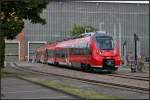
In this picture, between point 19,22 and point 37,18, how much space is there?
169 cm

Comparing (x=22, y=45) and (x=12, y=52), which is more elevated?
A: (x=22, y=45)

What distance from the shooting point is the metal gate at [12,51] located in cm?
13188

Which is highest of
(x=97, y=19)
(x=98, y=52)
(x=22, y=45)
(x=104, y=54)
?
(x=97, y=19)

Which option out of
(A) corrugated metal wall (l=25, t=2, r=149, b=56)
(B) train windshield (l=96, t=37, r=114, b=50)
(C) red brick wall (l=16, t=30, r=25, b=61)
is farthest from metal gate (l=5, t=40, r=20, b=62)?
(B) train windshield (l=96, t=37, r=114, b=50)

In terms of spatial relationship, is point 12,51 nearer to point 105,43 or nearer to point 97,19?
point 97,19

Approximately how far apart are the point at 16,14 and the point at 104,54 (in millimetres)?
8828

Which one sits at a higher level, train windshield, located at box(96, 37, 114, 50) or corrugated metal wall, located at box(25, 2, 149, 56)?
corrugated metal wall, located at box(25, 2, 149, 56)

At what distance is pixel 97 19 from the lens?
473 feet

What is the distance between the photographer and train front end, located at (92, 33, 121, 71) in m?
44.6

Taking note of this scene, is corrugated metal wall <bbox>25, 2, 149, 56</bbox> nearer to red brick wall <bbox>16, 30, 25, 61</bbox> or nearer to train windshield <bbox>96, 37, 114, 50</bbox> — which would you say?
red brick wall <bbox>16, 30, 25, 61</bbox>

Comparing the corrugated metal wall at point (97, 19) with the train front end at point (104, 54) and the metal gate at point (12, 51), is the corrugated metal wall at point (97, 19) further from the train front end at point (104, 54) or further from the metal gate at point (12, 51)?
the train front end at point (104, 54)

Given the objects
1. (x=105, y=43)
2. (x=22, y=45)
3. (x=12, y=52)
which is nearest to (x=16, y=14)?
(x=105, y=43)

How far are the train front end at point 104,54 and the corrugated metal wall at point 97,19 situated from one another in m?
97.0

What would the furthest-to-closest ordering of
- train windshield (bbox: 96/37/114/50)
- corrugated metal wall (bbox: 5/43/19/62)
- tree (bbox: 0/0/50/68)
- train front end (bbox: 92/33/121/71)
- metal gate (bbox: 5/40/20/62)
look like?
metal gate (bbox: 5/40/20/62) → corrugated metal wall (bbox: 5/43/19/62) → train windshield (bbox: 96/37/114/50) → train front end (bbox: 92/33/121/71) → tree (bbox: 0/0/50/68)
